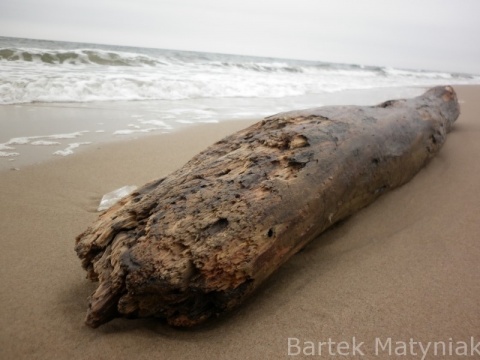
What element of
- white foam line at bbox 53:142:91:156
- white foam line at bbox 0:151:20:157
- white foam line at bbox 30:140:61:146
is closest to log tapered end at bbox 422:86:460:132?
white foam line at bbox 53:142:91:156

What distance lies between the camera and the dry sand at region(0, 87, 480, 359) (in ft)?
4.66

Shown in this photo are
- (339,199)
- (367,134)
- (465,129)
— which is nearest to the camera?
(339,199)

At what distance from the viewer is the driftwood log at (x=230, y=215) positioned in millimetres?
1422

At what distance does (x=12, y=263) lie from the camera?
6.41 feet

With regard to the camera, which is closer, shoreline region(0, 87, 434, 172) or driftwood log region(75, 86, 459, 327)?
driftwood log region(75, 86, 459, 327)

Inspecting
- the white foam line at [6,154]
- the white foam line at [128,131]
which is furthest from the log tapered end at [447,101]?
the white foam line at [6,154]

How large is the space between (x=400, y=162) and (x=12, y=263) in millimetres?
2761

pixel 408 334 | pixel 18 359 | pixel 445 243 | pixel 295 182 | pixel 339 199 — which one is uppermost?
pixel 295 182

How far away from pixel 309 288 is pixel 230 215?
2.07 feet

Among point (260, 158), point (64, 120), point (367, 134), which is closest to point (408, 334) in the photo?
point (260, 158)

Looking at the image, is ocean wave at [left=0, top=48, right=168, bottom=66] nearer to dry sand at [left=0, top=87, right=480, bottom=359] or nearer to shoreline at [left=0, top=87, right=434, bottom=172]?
shoreline at [left=0, top=87, right=434, bottom=172]

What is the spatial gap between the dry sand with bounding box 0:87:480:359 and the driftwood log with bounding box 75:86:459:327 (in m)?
0.12

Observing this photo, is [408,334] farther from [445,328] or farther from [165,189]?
[165,189]

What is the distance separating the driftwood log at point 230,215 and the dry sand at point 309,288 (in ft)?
0.40
